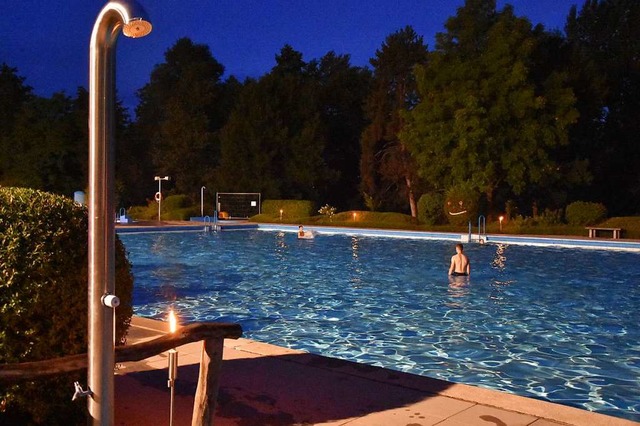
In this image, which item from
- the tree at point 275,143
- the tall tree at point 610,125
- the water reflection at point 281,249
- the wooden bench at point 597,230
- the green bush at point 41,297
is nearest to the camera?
the green bush at point 41,297

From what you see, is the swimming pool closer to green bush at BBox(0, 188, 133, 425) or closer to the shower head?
green bush at BBox(0, 188, 133, 425)

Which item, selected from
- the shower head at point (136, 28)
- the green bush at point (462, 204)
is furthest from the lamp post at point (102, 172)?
the green bush at point (462, 204)

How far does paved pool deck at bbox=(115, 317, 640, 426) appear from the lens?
489 cm

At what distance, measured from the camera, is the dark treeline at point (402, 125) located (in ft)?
100

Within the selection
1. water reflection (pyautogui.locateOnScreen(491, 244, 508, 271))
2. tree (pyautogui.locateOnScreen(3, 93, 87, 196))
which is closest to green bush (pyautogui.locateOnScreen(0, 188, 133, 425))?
water reflection (pyautogui.locateOnScreen(491, 244, 508, 271))

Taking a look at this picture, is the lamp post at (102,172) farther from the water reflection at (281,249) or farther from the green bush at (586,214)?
the green bush at (586,214)

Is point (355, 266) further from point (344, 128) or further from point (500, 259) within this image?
point (344, 128)

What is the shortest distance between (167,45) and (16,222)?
186 feet

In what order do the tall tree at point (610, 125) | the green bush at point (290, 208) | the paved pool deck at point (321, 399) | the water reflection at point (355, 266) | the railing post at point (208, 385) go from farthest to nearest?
the green bush at point (290, 208), the tall tree at point (610, 125), the water reflection at point (355, 266), the paved pool deck at point (321, 399), the railing post at point (208, 385)

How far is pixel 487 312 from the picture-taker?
11.6 meters

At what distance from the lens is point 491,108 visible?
30328 millimetres

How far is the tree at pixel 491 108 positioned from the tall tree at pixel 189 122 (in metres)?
19.1

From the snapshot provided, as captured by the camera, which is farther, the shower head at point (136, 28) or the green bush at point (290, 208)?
the green bush at point (290, 208)

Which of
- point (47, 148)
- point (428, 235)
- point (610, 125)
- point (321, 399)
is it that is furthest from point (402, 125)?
point (321, 399)
